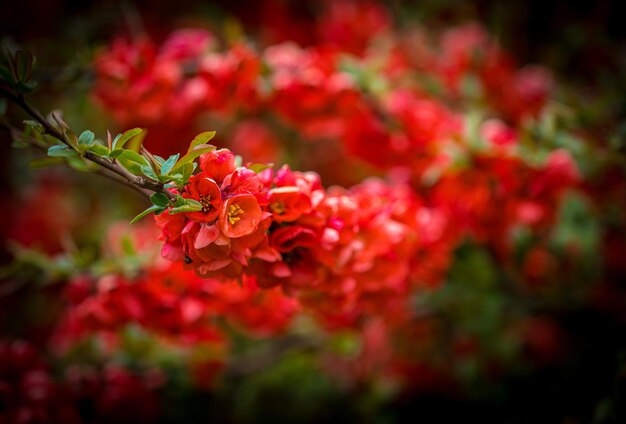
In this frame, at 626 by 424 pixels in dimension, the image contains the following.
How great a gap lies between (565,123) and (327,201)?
64 cm

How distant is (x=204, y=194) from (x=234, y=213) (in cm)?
5

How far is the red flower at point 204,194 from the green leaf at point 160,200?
31mm

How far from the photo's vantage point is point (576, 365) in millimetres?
1251

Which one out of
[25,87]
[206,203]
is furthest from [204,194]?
[25,87]

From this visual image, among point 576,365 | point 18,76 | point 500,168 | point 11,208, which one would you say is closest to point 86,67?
point 18,76

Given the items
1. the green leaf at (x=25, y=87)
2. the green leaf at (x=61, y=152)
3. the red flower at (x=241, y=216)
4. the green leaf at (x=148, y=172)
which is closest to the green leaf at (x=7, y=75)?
the green leaf at (x=25, y=87)

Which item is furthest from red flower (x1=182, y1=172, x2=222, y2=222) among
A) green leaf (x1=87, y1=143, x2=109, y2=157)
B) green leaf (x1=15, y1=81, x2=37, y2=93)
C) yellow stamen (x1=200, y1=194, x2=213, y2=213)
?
green leaf (x1=15, y1=81, x2=37, y2=93)

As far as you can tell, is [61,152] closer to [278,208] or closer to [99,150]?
[99,150]

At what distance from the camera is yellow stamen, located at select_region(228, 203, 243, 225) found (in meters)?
0.56

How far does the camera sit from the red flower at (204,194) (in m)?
0.56

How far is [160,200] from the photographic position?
0.54 meters

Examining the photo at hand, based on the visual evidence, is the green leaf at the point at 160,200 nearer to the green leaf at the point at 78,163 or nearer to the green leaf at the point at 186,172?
the green leaf at the point at 186,172

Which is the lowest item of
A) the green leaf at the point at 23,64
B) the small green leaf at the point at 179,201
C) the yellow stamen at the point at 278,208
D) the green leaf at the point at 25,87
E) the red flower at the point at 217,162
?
the small green leaf at the point at 179,201

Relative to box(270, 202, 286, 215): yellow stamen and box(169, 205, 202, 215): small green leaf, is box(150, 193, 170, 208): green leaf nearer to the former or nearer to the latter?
box(169, 205, 202, 215): small green leaf
